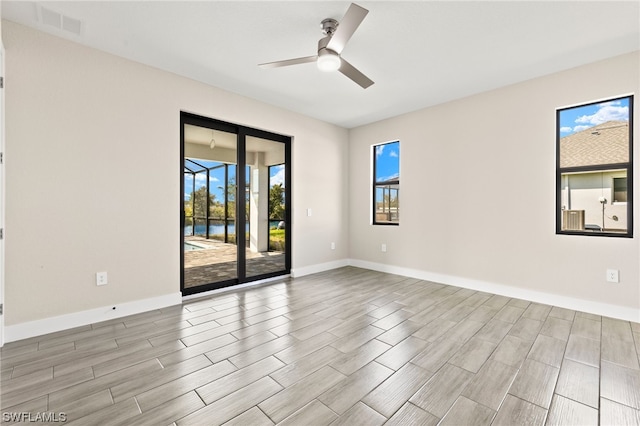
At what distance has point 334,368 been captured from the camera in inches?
79.1

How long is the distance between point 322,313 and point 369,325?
556mm

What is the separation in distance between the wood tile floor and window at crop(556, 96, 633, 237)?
1.05 m

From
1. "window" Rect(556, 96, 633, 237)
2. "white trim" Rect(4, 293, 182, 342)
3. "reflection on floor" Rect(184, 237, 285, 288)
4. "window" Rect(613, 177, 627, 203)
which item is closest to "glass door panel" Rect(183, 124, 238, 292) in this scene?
"reflection on floor" Rect(184, 237, 285, 288)

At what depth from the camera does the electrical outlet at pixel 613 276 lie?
2.95 meters

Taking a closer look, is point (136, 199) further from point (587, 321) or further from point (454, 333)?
point (587, 321)

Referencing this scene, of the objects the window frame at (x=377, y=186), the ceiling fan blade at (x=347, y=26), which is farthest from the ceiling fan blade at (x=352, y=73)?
the window frame at (x=377, y=186)

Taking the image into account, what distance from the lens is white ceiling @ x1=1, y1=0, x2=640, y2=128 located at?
2.28 m

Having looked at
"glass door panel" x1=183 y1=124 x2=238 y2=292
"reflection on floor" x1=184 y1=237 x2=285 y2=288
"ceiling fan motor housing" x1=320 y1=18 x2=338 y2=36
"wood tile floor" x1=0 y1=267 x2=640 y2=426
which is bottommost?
"wood tile floor" x1=0 y1=267 x2=640 y2=426

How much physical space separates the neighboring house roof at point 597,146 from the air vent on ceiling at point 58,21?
515cm

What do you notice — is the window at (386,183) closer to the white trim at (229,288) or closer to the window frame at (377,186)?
the window frame at (377,186)

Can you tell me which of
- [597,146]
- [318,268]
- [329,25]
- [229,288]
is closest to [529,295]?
[597,146]

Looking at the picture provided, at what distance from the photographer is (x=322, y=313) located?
121 inches

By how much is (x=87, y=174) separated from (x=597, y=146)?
541 cm

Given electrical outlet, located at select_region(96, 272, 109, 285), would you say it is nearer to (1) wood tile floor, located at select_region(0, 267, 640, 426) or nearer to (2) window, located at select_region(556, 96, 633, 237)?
(1) wood tile floor, located at select_region(0, 267, 640, 426)
